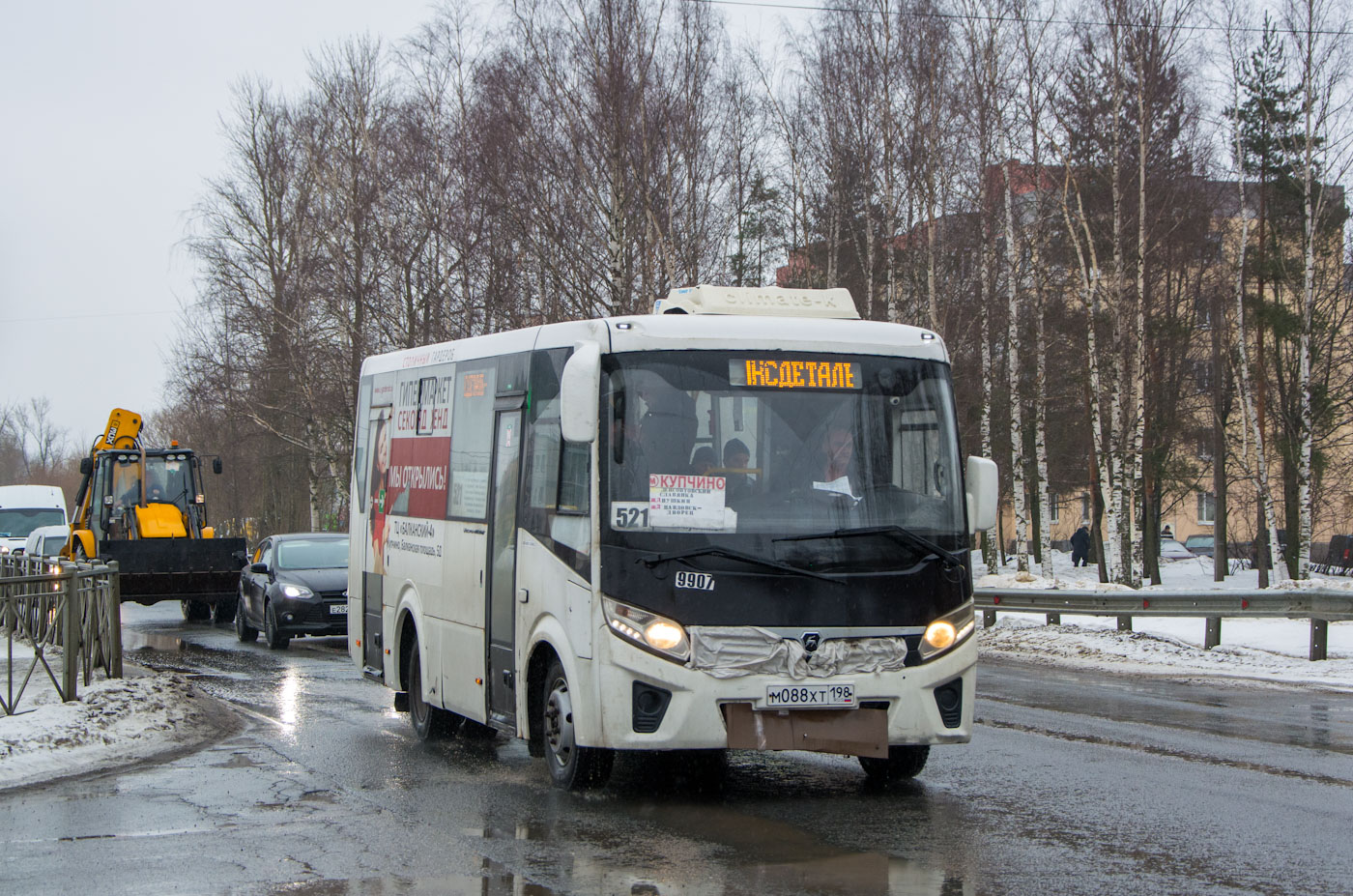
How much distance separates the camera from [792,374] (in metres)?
8.62

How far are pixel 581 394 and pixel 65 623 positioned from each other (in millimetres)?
7038

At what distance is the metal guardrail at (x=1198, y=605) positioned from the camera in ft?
55.6

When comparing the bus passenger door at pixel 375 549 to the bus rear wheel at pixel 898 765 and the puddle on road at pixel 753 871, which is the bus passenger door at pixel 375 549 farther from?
the puddle on road at pixel 753 871

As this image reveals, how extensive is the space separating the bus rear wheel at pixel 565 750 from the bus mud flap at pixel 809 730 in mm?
871

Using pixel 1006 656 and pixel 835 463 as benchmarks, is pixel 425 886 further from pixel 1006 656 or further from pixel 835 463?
pixel 1006 656

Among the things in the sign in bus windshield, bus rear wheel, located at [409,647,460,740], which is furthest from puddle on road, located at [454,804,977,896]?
bus rear wheel, located at [409,647,460,740]

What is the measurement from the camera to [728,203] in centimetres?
3472

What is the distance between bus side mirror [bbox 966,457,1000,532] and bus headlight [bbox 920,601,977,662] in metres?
0.56

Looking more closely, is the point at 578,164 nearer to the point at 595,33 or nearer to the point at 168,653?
the point at 595,33

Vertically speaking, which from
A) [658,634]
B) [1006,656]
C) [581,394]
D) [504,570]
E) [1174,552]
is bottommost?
[1174,552]

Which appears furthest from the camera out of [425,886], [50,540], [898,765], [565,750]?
[50,540]

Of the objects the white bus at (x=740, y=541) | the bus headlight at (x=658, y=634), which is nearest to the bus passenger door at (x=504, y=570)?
the white bus at (x=740, y=541)

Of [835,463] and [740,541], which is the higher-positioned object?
[835,463]

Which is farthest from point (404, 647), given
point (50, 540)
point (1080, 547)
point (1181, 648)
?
point (1080, 547)
